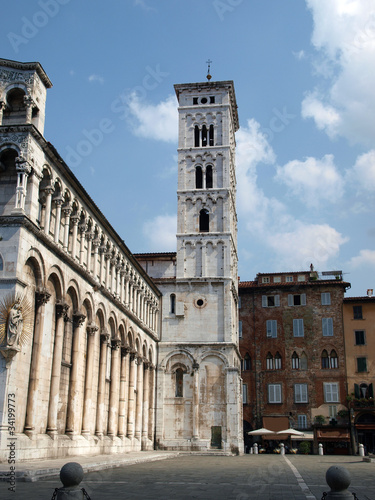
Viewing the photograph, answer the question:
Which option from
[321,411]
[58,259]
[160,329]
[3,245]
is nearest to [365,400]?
[321,411]

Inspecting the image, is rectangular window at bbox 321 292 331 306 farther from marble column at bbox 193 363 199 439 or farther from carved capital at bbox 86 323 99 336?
carved capital at bbox 86 323 99 336

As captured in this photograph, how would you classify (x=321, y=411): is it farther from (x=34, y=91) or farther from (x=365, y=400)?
(x=34, y=91)

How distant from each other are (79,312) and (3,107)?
9.98m

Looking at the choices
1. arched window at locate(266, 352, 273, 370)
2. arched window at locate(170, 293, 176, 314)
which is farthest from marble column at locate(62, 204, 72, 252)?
arched window at locate(266, 352, 273, 370)

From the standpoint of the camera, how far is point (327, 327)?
5722 centimetres

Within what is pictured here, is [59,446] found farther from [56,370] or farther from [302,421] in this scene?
[302,421]

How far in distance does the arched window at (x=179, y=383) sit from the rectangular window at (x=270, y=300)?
15.8 metres

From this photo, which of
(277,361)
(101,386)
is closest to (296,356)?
(277,361)

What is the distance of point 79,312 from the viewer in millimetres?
27797

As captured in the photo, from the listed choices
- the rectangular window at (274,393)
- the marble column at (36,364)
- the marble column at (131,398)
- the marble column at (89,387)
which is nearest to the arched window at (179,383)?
the marble column at (131,398)

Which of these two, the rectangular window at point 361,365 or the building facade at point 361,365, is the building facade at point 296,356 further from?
the rectangular window at point 361,365

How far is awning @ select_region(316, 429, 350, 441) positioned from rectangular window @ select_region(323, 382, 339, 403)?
9.49 ft

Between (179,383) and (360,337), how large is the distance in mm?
19979

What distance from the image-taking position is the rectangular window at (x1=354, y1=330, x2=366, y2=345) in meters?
56.0
